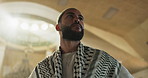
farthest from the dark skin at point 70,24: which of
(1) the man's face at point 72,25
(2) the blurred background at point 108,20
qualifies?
(2) the blurred background at point 108,20

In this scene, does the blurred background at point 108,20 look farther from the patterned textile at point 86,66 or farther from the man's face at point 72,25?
the patterned textile at point 86,66

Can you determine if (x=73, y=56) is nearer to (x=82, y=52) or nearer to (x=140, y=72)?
(x=82, y=52)

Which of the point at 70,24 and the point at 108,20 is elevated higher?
the point at 108,20

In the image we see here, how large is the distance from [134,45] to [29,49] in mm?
4371

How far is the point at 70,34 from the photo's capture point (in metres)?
1.64

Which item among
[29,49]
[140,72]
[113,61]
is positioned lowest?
[113,61]

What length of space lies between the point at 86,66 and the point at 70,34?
0.80 ft

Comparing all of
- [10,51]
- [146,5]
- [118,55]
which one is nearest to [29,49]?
[10,51]

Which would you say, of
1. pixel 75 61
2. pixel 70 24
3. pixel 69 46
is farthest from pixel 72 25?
pixel 75 61

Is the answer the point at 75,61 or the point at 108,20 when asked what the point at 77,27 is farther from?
Result: the point at 108,20

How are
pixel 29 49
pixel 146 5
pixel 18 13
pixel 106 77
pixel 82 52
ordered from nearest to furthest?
pixel 106 77
pixel 82 52
pixel 146 5
pixel 18 13
pixel 29 49

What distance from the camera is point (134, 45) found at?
593 cm

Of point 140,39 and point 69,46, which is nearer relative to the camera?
point 69,46

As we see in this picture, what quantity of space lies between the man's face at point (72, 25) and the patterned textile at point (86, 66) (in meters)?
0.08
